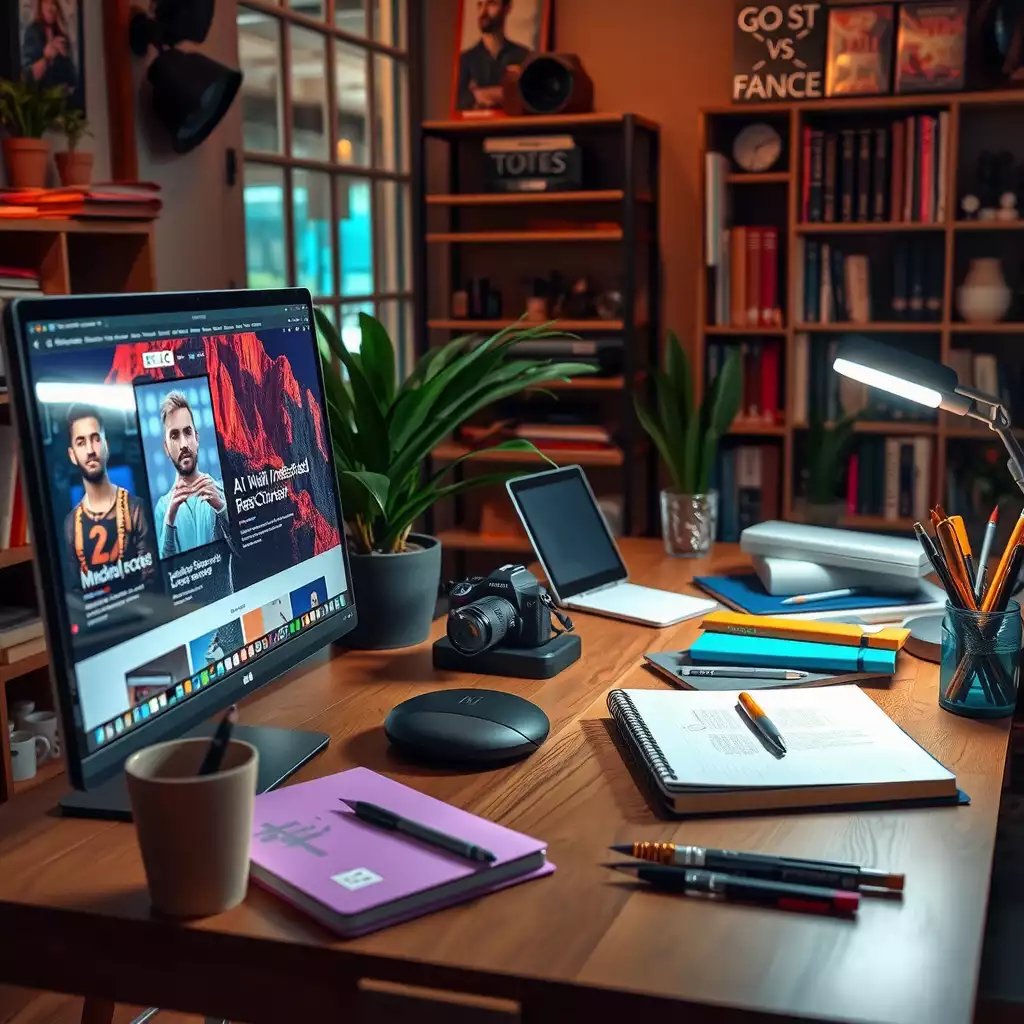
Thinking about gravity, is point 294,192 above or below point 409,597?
above

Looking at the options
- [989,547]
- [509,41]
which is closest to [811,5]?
[509,41]

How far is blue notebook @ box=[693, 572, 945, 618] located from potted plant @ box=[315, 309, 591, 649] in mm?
407

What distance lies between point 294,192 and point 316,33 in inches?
18.2

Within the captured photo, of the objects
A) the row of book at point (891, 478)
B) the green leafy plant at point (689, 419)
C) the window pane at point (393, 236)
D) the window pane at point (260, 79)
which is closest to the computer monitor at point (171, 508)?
the green leafy plant at point (689, 419)

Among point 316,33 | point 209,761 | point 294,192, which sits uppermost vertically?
point 316,33

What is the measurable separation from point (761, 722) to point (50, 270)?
181 centimetres

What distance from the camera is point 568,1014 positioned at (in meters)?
0.82

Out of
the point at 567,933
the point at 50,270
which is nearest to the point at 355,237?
the point at 50,270

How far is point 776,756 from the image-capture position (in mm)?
1146

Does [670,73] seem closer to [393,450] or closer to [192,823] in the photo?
[393,450]

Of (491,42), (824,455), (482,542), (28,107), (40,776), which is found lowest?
(40,776)

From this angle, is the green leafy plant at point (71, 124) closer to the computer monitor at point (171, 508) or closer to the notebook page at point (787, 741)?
the computer monitor at point (171, 508)

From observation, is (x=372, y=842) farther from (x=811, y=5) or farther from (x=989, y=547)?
(x=811, y=5)

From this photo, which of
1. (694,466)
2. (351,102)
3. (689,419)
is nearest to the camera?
(694,466)
